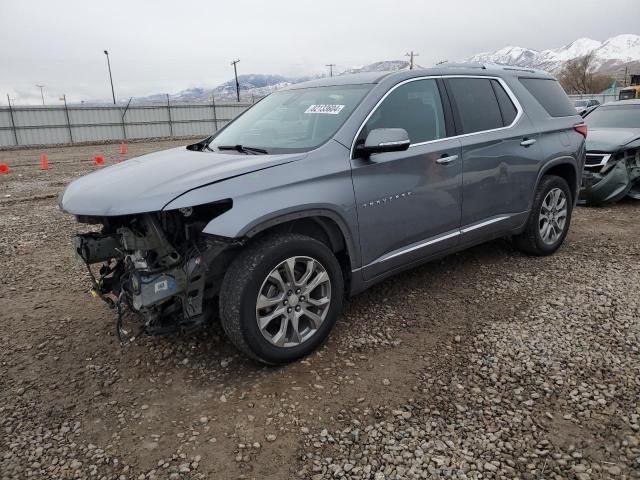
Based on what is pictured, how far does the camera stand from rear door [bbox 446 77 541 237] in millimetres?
4051

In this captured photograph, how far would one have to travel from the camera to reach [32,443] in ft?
8.35

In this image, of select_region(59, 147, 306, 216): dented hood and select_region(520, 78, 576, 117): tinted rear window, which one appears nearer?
select_region(59, 147, 306, 216): dented hood

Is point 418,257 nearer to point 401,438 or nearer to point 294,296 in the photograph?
point 294,296

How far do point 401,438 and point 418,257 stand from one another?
5.29 feet

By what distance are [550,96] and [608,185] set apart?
3.26m

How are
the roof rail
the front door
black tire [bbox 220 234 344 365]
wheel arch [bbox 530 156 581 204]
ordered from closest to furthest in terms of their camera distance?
black tire [bbox 220 234 344 365], the front door, the roof rail, wheel arch [bbox 530 156 581 204]

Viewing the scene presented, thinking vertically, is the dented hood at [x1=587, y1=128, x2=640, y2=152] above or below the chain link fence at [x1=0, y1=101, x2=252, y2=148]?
below

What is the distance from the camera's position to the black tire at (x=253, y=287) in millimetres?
2812

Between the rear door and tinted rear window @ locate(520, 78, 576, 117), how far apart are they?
1.33 feet

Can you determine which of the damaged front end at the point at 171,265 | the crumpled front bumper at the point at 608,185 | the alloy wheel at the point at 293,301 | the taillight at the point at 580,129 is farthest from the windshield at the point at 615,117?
the damaged front end at the point at 171,265

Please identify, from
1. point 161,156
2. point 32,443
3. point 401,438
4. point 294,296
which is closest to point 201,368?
point 294,296

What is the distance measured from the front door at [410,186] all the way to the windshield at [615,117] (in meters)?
6.17

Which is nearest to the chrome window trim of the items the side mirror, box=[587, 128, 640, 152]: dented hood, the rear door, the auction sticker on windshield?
the rear door

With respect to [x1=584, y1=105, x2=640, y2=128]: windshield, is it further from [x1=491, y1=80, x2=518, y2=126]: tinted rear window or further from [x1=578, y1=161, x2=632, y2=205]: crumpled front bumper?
[x1=491, y1=80, x2=518, y2=126]: tinted rear window
